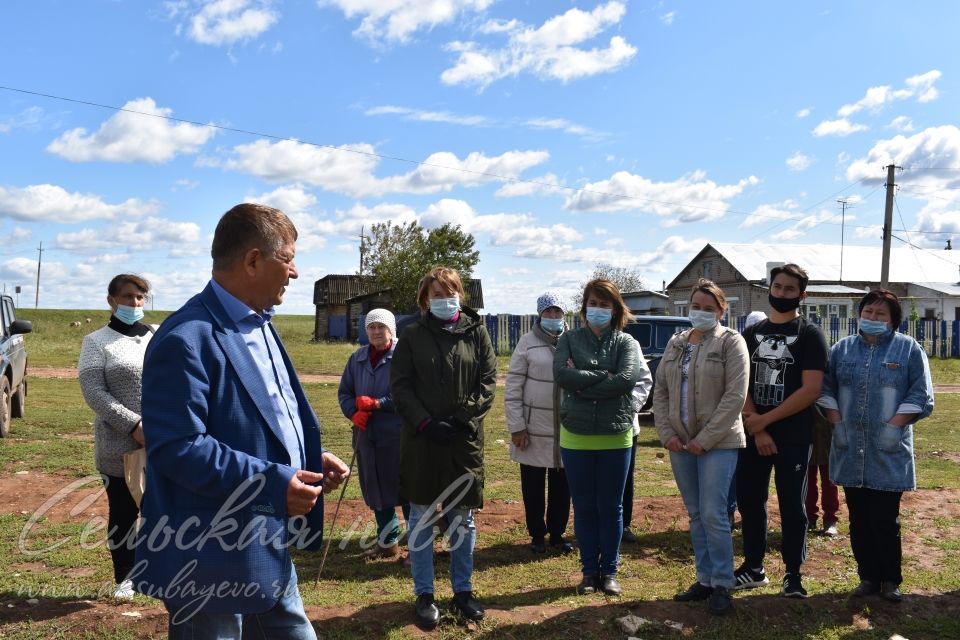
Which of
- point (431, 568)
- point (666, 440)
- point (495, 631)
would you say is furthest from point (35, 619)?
point (666, 440)

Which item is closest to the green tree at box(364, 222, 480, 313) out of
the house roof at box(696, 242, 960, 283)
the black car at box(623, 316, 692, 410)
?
the house roof at box(696, 242, 960, 283)

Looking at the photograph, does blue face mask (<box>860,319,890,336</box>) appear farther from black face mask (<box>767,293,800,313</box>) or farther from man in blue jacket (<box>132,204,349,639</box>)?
man in blue jacket (<box>132,204,349,639</box>)

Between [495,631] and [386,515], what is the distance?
180 centimetres

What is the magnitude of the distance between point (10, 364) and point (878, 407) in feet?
38.2

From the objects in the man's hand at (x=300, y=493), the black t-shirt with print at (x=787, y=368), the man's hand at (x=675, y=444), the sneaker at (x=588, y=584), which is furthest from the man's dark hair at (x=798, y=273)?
the man's hand at (x=300, y=493)

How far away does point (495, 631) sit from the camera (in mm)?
4586

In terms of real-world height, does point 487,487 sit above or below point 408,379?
below

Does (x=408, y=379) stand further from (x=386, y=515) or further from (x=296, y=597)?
(x=296, y=597)

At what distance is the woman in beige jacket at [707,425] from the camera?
193 inches

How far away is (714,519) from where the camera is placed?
4926mm

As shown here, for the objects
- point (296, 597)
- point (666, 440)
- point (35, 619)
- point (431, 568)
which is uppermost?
point (666, 440)

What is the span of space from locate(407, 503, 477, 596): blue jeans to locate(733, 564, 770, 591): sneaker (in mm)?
1913

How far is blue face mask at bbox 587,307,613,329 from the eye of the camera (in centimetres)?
539

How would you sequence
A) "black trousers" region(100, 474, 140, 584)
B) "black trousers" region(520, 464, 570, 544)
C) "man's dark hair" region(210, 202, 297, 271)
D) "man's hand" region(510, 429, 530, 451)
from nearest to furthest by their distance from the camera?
"man's dark hair" region(210, 202, 297, 271)
"black trousers" region(100, 474, 140, 584)
"man's hand" region(510, 429, 530, 451)
"black trousers" region(520, 464, 570, 544)
